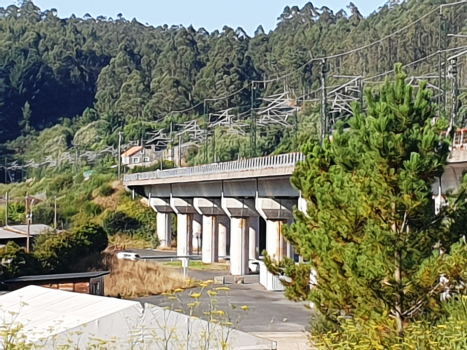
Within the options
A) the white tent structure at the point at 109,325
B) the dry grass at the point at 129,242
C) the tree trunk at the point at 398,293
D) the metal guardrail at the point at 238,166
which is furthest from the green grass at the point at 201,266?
the tree trunk at the point at 398,293

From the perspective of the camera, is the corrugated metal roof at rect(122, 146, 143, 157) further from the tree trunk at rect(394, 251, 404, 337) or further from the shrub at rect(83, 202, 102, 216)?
the tree trunk at rect(394, 251, 404, 337)

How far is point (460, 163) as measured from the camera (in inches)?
858

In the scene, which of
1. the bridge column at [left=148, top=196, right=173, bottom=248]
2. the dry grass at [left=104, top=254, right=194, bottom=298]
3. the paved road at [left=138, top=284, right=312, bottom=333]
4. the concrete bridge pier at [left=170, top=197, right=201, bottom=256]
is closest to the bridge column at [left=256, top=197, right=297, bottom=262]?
the paved road at [left=138, top=284, right=312, bottom=333]

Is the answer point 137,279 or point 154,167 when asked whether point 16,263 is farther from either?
point 154,167

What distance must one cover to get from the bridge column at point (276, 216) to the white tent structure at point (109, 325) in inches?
1110

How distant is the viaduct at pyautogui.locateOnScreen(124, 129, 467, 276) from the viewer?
41.5 meters

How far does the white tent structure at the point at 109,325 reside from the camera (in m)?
11.0

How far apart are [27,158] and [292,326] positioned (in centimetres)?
12274

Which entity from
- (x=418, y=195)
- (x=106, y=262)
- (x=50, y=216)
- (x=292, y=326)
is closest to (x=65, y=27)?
(x=50, y=216)

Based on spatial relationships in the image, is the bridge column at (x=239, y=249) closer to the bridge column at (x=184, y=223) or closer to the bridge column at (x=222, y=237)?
the bridge column at (x=222, y=237)

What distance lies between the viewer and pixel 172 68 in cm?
15150

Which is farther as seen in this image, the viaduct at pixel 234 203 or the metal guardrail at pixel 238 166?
the viaduct at pixel 234 203

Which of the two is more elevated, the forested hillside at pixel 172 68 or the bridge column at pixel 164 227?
the forested hillside at pixel 172 68

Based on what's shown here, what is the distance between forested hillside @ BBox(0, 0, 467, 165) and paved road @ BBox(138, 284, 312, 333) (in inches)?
2068
